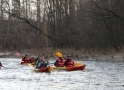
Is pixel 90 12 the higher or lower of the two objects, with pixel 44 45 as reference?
higher

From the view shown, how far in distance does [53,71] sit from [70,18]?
22.2 m

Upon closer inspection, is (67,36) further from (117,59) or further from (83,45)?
(117,59)

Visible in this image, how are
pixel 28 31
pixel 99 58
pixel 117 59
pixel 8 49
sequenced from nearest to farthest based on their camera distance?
1. pixel 117 59
2. pixel 99 58
3. pixel 8 49
4. pixel 28 31

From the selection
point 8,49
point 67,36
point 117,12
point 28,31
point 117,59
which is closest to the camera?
point 117,59

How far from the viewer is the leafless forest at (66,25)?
41656 mm

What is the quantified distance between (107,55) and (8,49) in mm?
21567

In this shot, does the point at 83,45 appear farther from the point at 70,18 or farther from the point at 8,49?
the point at 8,49

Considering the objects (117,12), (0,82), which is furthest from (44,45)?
(0,82)

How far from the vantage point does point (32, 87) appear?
17625 millimetres

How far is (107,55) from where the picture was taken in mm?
36500

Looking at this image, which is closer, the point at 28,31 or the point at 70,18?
the point at 70,18

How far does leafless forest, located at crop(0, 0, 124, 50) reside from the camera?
1640 inches

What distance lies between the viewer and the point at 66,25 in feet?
155

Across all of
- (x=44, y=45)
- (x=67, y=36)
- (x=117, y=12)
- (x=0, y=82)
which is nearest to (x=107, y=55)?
(x=117, y=12)
